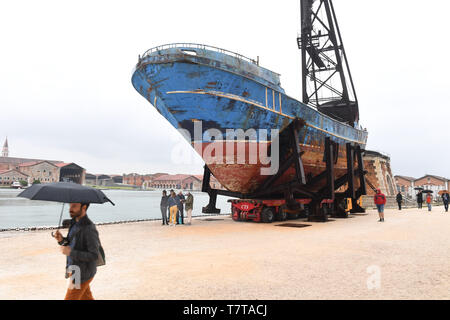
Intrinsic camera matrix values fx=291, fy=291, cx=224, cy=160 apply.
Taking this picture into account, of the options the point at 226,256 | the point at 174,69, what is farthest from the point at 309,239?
the point at 174,69

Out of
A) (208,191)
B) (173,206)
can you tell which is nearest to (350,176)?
(208,191)

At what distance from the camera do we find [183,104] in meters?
11.7

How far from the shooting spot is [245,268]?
208 inches

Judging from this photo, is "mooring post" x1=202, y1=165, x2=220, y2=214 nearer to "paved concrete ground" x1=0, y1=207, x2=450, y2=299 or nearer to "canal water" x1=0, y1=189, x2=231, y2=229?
"paved concrete ground" x1=0, y1=207, x2=450, y2=299

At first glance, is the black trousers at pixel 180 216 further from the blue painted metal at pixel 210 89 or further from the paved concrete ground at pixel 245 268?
the paved concrete ground at pixel 245 268

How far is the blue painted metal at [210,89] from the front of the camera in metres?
11.1

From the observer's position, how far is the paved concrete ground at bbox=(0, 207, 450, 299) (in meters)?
3.99

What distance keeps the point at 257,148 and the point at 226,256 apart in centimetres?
697

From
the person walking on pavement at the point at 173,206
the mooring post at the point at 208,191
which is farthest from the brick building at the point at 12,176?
the person walking on pavement at the point at 173,206

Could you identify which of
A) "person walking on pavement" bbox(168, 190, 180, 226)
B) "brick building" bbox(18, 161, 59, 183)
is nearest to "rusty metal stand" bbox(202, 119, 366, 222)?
"person walking on pavement" bbox(168, 190, 180, 226)

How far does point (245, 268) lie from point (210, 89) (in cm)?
768

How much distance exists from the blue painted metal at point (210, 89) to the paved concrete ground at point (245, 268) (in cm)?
529

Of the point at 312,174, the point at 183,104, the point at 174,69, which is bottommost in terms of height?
the point at 312,174
